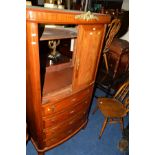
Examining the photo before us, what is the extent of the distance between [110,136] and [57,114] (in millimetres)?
1146

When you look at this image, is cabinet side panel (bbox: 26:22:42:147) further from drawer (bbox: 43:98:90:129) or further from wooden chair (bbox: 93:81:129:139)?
wooden chair (bbox: 93:81:129:139)

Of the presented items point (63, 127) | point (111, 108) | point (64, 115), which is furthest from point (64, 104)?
point (111, 108)

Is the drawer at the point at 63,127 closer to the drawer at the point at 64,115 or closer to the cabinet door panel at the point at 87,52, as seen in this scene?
the drawer at the point at 64,115

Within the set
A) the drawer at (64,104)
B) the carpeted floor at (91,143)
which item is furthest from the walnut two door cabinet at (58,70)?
the carpeted floor at (91,143)

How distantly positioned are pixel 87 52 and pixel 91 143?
54.0 inches

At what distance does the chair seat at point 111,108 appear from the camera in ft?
6.89

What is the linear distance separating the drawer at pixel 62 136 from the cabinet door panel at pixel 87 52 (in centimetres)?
65

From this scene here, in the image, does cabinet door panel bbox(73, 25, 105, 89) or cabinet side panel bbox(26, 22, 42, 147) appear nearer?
cabinet side panel bbox(26, 22, 42, 147)

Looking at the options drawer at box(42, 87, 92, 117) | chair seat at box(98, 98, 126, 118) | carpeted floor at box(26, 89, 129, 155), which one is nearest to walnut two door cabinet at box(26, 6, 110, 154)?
drawer at box(42, 87, 92, 117)

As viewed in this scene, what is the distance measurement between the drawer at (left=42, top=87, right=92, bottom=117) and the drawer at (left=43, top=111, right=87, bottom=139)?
239mm

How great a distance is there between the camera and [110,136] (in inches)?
91.7

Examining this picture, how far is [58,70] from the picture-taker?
71.1 inches

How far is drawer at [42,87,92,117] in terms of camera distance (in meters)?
1.45

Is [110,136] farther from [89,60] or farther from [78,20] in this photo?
[78,20]
